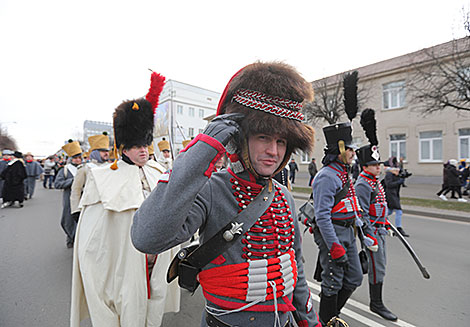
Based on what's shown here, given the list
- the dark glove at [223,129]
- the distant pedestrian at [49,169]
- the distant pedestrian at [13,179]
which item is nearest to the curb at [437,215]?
the dark glove at [223,129]

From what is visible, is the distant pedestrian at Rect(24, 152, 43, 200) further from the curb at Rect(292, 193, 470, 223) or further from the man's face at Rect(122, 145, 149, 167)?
the curb at Rect(292, 193, 470, 223)

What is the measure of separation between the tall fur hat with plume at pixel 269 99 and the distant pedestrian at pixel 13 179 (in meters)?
12.1

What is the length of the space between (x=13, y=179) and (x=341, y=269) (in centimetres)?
1229

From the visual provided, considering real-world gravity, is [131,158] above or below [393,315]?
above

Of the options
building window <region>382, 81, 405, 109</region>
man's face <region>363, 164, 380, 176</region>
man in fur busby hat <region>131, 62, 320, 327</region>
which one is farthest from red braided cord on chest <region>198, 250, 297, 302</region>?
building window <region>382, 81, 405, 109</region>

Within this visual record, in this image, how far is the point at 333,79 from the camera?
20.1 m

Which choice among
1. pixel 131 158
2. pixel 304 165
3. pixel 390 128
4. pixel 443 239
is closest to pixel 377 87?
pixel 390 128

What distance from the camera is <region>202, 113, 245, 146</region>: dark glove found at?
43.9 inches

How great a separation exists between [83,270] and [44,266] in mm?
3369

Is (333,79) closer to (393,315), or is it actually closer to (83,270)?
(393,315)

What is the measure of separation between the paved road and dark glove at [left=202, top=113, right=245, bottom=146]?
2.75 meters

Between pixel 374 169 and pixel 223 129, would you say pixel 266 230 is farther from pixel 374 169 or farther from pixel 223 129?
pixel 374 169

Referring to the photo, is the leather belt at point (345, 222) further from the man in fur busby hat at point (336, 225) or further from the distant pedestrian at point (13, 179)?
the distant pedestrian at point (13, 179)

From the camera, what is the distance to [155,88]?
2869 millimetres
